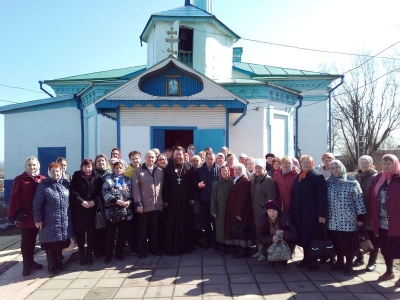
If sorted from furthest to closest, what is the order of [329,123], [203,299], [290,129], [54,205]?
[329,123], [290,129], [54,205], [203,299]

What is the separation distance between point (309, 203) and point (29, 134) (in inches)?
427

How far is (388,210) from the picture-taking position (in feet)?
14.3

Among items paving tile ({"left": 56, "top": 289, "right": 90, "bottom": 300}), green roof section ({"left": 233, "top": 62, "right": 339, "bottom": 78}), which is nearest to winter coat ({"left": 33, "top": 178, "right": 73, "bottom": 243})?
paving tile ({"left": 56, "top": 289, "right": 90, "bottom": 300})

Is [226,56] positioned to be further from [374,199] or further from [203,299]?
[203,299]

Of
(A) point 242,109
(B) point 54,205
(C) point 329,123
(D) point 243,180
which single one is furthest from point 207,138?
(C) point 329,123

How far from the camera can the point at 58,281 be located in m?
4.72

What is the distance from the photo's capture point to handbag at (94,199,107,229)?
530 centimetres

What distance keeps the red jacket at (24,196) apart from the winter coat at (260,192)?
10.5 ft

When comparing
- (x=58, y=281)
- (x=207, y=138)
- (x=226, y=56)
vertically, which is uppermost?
(x=226, y=56)

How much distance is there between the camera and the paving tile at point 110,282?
14.9 feet

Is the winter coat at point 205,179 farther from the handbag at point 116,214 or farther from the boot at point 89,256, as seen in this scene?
the boot at point 89,256

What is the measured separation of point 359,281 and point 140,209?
3243mm

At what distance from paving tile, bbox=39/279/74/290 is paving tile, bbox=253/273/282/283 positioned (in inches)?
99.4

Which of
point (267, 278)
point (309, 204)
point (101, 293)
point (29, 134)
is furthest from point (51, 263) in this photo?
point (29, 134)
